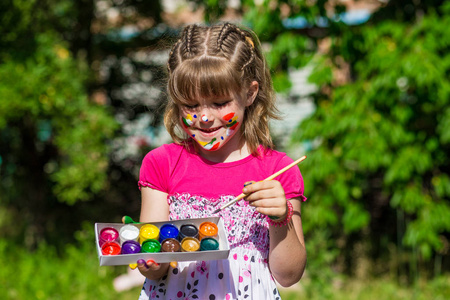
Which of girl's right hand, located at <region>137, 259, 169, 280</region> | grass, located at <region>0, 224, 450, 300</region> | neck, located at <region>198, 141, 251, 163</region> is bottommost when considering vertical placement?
grass, located at <region>0, 224, 450, 300</region>

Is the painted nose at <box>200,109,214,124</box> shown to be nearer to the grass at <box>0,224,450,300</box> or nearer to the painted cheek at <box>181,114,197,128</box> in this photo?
the painted cheek at <box>181,114,197,128</box>

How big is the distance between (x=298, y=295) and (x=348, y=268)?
3.06 feet

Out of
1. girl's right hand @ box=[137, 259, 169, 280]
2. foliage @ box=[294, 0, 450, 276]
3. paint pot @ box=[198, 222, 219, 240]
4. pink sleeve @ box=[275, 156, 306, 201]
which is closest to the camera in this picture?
girl's right hand @ box=[137, 259, 169, 280]

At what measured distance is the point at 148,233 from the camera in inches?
58.0

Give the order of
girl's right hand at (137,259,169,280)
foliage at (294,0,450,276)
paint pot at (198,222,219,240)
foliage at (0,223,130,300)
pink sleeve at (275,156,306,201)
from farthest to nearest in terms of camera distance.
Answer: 1. foliage at (0,223,130,300)
2. foliage at (294,0,450,276)
3. pink sleeve at (275,156,306,201)
4. paint pot at (198,222,219,240)
5. girl's right hand at (137,259,169,280)

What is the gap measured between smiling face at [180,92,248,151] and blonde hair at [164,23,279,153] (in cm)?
2

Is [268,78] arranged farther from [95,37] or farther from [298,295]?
[95,37]

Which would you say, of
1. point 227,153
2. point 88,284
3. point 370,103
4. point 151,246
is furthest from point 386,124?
point 151,246

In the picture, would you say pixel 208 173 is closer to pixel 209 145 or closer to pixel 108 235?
pixel 209 145

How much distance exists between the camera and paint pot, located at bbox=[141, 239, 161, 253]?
1.43 m

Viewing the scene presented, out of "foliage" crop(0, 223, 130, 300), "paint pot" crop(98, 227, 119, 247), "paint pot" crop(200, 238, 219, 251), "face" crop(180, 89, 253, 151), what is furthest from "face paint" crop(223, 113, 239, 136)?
"foliage" crop(0, 223, 130, 300)

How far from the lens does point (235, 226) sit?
158 cm

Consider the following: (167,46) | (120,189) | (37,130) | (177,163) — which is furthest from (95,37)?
(177,163)

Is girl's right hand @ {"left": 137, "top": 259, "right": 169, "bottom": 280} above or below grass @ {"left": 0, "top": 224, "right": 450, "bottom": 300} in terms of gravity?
above
